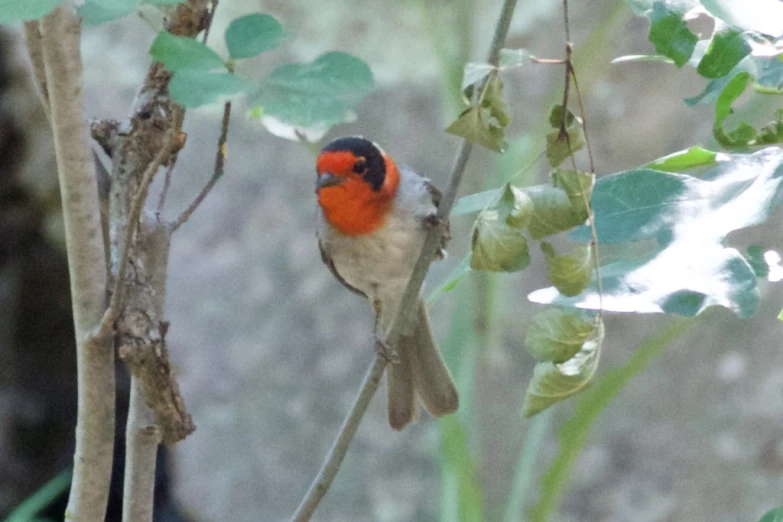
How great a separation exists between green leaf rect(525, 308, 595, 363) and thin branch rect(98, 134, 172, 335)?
1.06 ft

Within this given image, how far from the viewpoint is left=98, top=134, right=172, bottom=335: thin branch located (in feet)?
2.58

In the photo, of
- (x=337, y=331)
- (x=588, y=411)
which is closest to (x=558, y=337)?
(x=588, y=411)

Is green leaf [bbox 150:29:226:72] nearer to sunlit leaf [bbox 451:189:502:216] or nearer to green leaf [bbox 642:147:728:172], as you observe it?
sunlit leaf [bbox 451:189:502:216]

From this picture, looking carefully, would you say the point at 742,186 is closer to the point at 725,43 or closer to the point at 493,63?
the point at 725,43

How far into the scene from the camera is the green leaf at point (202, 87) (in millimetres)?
516

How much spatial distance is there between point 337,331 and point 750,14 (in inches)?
110

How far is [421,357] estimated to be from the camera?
1.74 metres

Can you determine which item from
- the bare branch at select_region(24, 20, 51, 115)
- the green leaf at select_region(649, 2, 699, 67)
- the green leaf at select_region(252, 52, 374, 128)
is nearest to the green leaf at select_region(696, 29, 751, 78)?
the green leaf at select_region(649, 2, 699, 67)

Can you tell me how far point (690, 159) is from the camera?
86cm

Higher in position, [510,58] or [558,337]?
[510,58]

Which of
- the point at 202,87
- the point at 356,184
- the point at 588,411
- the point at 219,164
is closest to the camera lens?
the point at 202,87

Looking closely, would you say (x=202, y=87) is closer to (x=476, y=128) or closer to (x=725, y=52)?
(x=476, y=128)

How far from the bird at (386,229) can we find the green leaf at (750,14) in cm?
103

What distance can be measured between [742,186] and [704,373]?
2.52 metres
